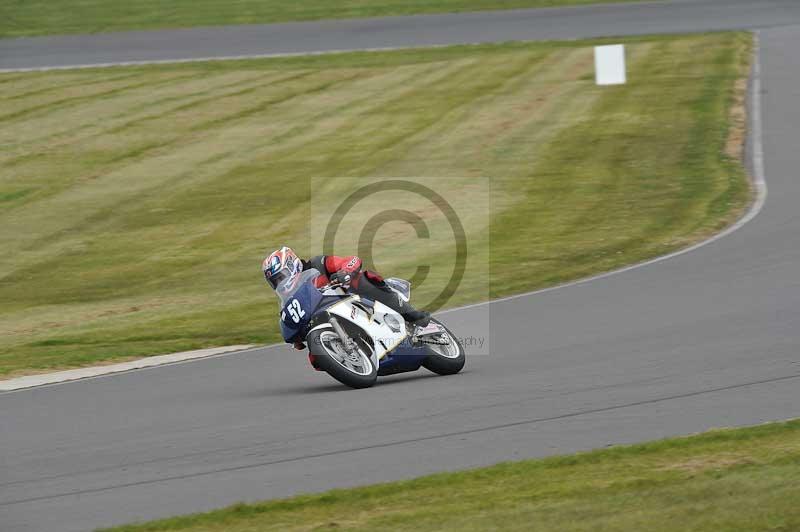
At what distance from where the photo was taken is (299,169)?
26.9 m

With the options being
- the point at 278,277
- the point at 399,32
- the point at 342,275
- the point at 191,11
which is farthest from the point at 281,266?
the point at 191,11

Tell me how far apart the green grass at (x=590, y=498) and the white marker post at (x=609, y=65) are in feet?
82.1

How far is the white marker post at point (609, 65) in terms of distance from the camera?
107ft

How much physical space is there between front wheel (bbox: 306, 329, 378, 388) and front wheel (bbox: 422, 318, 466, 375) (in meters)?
0.60

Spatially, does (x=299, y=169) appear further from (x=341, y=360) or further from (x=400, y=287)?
(x=341, y=360)

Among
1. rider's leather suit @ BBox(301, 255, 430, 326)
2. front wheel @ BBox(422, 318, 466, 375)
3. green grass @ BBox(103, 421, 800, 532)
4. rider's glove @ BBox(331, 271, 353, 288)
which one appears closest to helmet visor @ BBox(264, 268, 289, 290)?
rider's leather suit @ BBox(301, 255, 430, 326)

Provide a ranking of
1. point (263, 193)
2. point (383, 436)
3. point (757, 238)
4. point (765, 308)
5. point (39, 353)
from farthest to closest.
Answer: point (263, 193)
point (757, 238)
point (39, 353)
point (765, 308)
point (383, 436)

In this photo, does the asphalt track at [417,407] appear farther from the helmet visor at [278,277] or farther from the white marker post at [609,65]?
the white marker post at [609,65]

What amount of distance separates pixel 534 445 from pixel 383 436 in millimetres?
1240

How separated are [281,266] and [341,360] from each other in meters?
1.03

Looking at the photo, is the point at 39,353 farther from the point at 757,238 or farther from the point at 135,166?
the point at 135,166

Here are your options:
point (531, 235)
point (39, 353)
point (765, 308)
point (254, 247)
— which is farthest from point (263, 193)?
point (765, 308)

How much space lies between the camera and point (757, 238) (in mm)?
17734

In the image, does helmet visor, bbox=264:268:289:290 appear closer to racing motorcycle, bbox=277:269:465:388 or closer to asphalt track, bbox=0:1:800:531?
racing motorcycle, bbox=277:269:465:388
